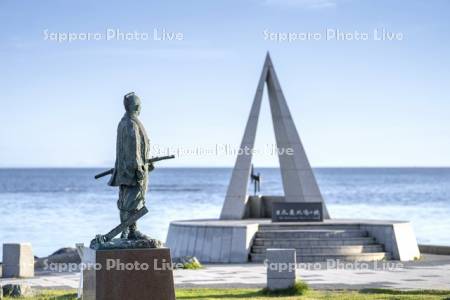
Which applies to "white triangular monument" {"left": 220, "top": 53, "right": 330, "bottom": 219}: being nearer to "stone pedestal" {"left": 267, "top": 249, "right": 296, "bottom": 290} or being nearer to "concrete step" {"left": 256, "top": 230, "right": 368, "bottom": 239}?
"concrete step" {"left": 256, "top": 230, "right": 368, "bottom": 239}

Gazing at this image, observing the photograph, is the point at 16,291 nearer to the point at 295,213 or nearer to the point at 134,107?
the point at 134,107

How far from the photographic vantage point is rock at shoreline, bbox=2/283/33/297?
64.7 ft

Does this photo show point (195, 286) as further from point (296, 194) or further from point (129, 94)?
point (296, 194)

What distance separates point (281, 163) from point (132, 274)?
1819cm

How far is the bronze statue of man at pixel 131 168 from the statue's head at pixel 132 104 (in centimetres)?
9

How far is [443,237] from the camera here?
48.7 metres

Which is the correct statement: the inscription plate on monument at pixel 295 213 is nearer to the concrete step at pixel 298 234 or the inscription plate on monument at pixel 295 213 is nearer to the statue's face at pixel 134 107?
the concrete step at pixel 298 234

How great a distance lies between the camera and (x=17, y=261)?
24.8 meters

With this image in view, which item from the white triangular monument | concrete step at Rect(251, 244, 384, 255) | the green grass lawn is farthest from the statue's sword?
the white triangular monument

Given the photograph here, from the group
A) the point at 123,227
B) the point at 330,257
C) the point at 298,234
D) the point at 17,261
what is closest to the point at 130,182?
the point at 123,227

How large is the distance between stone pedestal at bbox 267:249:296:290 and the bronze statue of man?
5.56 metres

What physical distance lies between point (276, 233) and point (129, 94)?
1373 centimetres

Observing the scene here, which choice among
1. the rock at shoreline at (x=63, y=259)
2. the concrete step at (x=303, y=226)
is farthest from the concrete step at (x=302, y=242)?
the rock at shoreline at (x=63, y=259)

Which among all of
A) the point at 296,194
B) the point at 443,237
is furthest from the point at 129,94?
the point at 443,237
